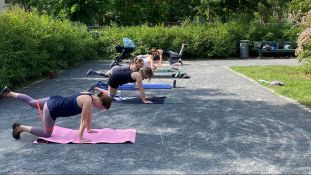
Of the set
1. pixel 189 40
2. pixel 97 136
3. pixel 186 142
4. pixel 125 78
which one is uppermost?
pixel 125 78

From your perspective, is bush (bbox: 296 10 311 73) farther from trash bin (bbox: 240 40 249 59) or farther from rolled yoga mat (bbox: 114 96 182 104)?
trash bin (bbox: 240 40 249 59)

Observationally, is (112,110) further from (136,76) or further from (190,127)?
(190,127)

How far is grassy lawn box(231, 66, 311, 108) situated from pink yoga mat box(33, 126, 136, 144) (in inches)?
197

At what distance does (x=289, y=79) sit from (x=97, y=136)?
950cm

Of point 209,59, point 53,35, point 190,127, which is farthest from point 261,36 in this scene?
point 190,127

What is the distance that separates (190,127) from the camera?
845cm

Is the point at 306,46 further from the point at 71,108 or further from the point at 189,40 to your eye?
the point at 71,108

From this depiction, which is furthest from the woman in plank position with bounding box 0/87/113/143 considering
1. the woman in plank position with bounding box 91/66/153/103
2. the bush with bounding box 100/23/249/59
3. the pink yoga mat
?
the bush with bounding box 100/23/249/59

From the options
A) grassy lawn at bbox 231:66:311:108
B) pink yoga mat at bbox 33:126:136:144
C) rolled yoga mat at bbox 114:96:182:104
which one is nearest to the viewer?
pink yoga mat at bbox 33:126:136:144

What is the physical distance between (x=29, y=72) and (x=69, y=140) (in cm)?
762

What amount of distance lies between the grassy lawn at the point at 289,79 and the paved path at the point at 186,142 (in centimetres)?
53

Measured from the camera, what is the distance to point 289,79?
50.5 feet

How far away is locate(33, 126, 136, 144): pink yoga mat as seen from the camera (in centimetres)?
727

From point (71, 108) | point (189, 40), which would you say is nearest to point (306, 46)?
point (189, 40)
